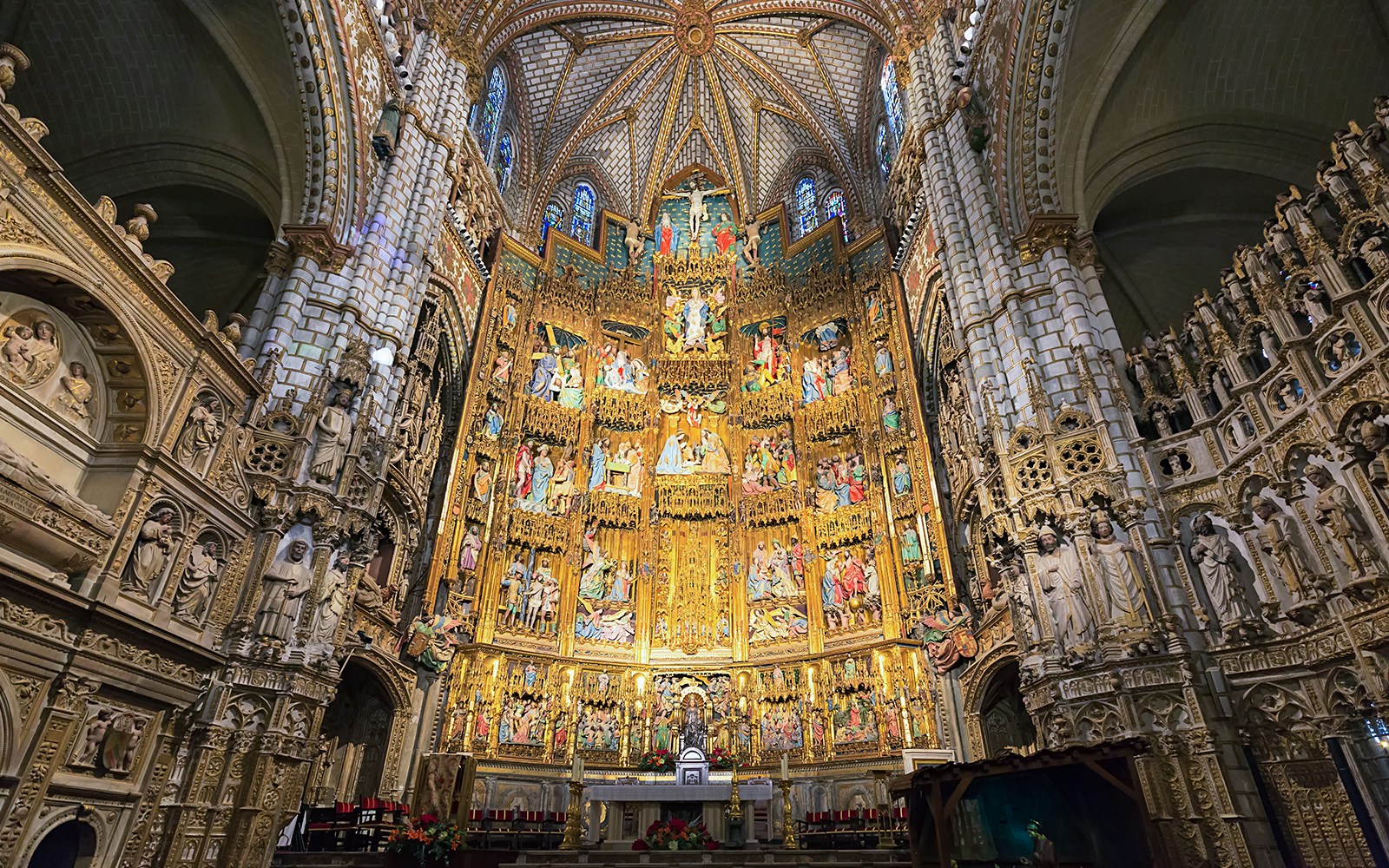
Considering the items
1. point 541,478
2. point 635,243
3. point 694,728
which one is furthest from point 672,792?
point 635,243

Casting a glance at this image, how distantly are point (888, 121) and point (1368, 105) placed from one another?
12282mm

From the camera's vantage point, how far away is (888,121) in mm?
23766

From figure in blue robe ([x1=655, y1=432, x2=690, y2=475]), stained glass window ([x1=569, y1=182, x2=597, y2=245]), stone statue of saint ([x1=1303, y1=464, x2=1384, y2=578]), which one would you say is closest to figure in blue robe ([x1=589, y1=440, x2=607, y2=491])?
figure in blue robe ([x1=655, y1=432, x2=690, y2=475])

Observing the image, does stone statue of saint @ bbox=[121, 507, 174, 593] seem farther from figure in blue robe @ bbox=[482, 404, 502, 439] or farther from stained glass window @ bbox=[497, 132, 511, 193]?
stained glass window @ bbox=[497, 132, 511, 193]

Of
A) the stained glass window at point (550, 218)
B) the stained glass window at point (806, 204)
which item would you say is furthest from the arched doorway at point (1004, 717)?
the stained glass window at point (550, 218)

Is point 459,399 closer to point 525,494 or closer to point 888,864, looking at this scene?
point 525,494

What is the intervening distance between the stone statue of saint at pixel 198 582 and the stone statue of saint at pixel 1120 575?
13.4 metres

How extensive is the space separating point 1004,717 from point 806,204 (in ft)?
63.1

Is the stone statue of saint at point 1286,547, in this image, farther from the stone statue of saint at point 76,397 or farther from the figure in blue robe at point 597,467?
the stone statue of saint at point 76,397

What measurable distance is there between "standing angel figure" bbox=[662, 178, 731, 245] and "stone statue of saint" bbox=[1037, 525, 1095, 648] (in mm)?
19629

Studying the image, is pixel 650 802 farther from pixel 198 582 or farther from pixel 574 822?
pixel 198 582

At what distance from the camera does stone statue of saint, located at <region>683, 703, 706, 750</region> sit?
712 inches

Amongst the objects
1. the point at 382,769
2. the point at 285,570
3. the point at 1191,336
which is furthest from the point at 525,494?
the point at 1191,336

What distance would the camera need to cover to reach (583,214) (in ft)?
93.0
